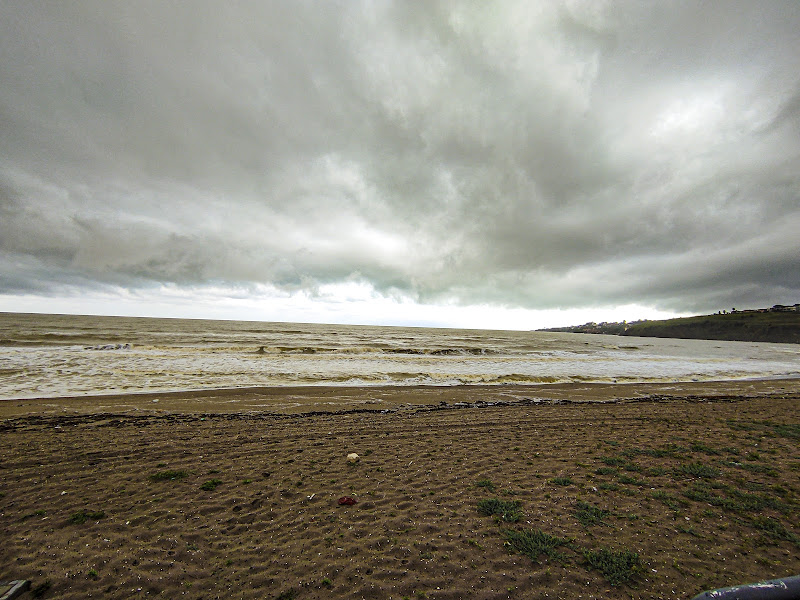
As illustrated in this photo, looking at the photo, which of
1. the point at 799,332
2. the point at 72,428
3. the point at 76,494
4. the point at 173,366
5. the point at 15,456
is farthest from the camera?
the point at 799,332

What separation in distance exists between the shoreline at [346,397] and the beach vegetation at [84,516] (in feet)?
24.6

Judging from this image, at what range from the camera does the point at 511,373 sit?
26.4 m

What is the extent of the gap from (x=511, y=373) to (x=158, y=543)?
25.2 m

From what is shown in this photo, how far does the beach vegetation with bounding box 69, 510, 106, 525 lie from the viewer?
545 centimetres

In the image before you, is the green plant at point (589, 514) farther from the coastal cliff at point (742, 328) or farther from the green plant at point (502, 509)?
the coastal cliff at point (742, 328)

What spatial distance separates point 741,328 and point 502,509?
217 meters

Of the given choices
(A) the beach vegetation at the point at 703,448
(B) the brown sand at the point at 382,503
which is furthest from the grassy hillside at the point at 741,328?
(B) the brown sand at the point at 382,503

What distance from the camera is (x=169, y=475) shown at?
23.5ft

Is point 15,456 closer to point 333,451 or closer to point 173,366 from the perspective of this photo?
point 333,451

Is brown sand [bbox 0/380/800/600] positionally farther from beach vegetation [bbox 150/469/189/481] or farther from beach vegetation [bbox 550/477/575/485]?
beach vegetation [bbox 150/469/189/481]

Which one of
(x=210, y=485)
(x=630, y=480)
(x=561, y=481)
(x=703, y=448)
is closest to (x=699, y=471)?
(x=630, y=480)

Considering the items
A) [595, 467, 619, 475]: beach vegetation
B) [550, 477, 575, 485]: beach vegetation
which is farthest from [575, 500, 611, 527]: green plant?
[595, 467, 619, 475]: beach vegetation

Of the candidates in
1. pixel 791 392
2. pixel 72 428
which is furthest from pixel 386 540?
pixel 791 392

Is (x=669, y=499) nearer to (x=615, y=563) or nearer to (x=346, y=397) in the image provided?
(x=615, y=563)
